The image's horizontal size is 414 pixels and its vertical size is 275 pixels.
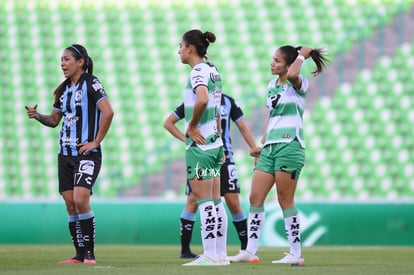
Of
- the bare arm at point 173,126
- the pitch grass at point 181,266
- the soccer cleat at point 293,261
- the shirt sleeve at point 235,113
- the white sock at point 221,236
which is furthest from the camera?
the shirt sleeve at point 235,113

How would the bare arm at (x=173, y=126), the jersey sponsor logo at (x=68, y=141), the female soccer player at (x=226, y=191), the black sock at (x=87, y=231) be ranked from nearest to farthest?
1. the black sock at (x=87, y=231)
2. the jersey sponsor logo at (x=68, y=141)
3. the female soccer player at (x=226, y=191)
4. the bare arm at (x=173, y=126)

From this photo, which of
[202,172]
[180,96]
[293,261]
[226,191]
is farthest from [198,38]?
[180,96]

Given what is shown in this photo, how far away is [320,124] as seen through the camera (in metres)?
18.0

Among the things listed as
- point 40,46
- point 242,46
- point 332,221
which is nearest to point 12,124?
point 40,46

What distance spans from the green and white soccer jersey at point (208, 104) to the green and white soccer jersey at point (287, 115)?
2.58ft

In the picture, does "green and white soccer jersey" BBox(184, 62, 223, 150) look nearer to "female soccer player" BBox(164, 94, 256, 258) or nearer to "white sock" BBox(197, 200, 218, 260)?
"white sock" BBox(197, 200, 218, 260)

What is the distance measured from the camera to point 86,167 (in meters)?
8.54

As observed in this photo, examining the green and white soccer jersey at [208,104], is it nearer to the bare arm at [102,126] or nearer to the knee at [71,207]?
the bare arm at [102,126]

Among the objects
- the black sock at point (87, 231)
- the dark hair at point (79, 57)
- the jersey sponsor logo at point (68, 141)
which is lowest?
the black sock at point (87, 231)

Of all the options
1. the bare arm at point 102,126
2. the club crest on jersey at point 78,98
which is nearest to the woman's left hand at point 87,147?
the bare arm at point 102,126

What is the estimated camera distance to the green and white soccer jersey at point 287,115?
8.61m

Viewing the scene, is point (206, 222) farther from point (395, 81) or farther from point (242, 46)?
point (242, 46)

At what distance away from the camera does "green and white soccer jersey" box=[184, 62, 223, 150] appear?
7.91 metres

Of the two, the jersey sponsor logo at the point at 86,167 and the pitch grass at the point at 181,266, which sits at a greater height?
the jersey sponsor logo at the point at 86,167
